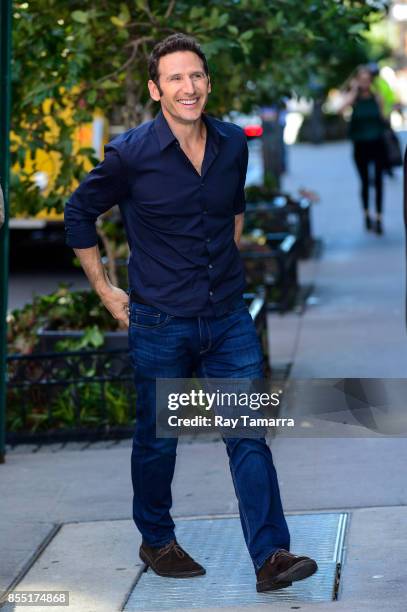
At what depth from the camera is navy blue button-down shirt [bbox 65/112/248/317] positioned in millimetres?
5164

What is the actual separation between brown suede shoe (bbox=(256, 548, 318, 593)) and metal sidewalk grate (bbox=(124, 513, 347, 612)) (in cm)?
6

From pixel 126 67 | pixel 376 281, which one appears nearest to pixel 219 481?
pixel 126 67

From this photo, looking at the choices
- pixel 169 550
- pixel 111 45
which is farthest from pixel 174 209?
pixel 111 45

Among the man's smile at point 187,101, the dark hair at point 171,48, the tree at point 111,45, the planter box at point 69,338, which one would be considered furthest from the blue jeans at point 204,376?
the planter box at point 69,338

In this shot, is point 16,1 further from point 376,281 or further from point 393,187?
point 393,187

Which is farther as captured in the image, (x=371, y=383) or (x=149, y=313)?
(x=371, y=383)

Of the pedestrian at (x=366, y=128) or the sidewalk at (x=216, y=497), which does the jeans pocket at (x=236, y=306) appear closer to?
the sidewalk at (x=216, y=497)

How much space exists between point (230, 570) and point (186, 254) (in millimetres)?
1234

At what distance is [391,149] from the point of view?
15773mm

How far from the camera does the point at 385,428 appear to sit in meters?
7.63

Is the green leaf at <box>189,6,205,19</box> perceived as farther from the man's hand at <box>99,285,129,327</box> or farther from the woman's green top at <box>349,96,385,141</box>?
the woman's green top at <box>349,96,385,141</box>

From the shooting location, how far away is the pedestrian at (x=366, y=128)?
1612 cm

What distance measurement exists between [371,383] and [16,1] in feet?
9.70

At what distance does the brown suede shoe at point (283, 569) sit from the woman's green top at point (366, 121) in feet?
37.4
